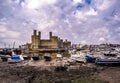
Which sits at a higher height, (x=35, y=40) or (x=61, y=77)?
(x=35, y=40)

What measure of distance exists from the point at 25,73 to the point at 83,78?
31.0 ft

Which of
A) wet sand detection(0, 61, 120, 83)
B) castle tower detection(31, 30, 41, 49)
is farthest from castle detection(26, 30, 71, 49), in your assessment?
wet sand detection(0, 61, 120, 83)

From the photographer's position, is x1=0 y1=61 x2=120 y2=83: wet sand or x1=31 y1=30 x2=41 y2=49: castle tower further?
x1=31 y1=30 x2=41 y2=49: castle tower

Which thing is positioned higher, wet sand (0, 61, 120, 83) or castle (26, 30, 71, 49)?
castle (26, 30, 71, 49)

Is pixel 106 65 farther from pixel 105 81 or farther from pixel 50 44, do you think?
pixel 50 44

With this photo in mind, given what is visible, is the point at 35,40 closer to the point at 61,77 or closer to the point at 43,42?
the point at 43,42

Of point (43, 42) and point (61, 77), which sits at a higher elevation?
point (43, 42)

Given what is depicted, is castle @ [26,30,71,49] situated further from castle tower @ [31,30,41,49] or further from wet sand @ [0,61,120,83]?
wet sand @ [0,61,120,83]

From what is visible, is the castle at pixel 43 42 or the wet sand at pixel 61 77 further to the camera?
the castle at pixel 43 42

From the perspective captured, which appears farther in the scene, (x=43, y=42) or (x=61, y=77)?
(x=43, y=42)

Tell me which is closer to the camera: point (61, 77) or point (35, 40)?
point (61, 77)

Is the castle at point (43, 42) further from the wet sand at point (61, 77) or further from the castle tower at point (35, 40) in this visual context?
the wet sand at point (61, 77)

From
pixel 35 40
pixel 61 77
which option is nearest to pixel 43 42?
pixel 35 40

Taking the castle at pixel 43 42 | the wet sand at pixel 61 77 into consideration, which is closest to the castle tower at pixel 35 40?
the castle at pixel 43 42
